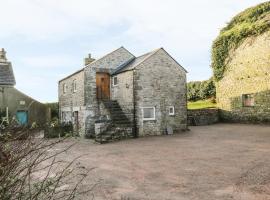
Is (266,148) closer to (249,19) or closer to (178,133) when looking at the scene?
(178,133)

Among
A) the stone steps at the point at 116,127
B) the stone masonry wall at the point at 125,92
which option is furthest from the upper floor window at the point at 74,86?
the stone steps at the point at 116,127

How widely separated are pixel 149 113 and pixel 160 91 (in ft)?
6.25

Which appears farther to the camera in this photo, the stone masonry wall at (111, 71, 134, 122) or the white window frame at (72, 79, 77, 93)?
the white window frame at (72, 79, 77, 93)

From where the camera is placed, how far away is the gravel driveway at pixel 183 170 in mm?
7789

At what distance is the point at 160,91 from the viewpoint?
72.1 ft

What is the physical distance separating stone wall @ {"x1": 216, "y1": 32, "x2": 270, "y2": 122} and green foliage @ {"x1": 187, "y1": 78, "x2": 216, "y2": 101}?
4780 mm

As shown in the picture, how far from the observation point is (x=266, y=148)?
13.5 m

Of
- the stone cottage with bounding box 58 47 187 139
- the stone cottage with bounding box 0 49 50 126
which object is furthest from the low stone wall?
the stone cottage with bounding box 0 49 50 126

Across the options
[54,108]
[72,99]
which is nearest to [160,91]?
[72,99]

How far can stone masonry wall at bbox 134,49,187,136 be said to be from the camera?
68.9ft

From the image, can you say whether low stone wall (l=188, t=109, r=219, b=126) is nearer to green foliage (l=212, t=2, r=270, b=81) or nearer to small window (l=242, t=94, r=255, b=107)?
small window (l=242, t=94, r=255, b=107)

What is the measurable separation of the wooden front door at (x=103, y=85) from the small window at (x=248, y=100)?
12.3 meters

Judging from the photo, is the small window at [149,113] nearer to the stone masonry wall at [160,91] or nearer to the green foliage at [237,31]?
the stone masonry wall at [160,91]

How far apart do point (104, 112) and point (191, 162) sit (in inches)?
482
